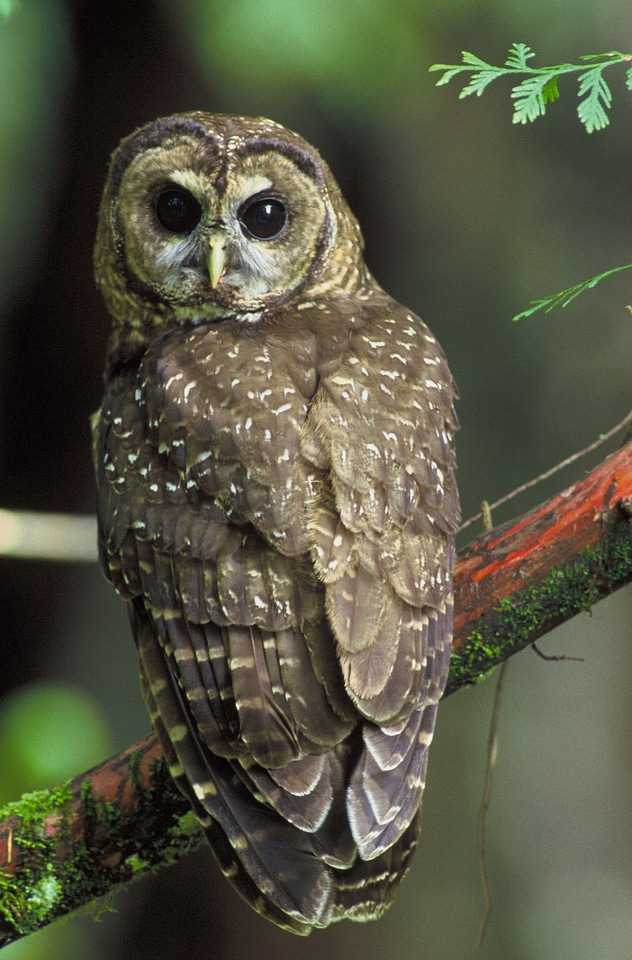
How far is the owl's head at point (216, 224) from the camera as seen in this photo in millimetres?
2129

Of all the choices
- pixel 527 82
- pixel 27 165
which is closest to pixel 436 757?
pixel 27 165

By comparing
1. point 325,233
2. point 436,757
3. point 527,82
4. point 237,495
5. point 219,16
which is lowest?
point 436,757

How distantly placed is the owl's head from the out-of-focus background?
32cm

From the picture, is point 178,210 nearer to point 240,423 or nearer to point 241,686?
point 240,423

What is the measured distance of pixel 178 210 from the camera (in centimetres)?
221

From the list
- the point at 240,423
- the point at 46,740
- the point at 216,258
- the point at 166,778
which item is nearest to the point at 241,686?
the point at 166,778

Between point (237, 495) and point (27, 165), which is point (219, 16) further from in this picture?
point (237, 495)

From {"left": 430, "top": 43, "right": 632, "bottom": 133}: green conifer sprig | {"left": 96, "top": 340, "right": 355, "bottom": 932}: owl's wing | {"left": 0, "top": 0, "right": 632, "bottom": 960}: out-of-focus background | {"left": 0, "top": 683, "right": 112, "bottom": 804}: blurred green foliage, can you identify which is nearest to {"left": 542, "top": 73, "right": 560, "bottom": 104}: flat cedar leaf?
{"left": 430, "top": 43, "right": 632, "bottom": 133}: green conifer sprig

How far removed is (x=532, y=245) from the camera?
12.1ft

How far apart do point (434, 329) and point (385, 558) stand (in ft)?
7.24

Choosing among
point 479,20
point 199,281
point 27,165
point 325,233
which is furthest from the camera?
point 479,20

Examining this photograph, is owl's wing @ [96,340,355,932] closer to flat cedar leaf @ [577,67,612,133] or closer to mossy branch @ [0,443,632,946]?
mossy branch @ [0,443,632,946]

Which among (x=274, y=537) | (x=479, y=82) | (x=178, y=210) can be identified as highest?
(x=479, y=82)

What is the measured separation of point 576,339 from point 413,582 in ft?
7.44
